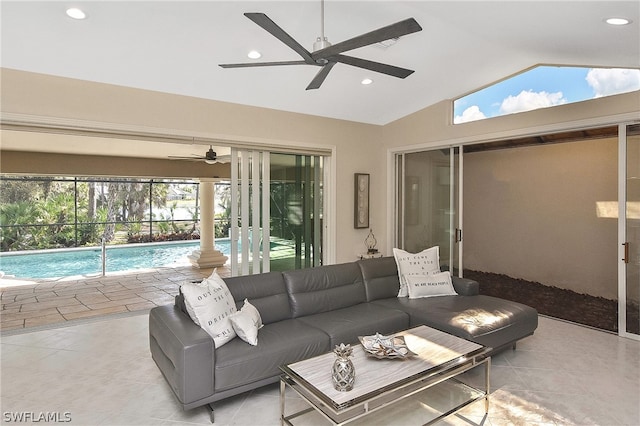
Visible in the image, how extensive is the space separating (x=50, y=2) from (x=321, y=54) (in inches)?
80.9

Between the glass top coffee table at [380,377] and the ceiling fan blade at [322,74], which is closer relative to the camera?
the glass top coffee table at [380,377]

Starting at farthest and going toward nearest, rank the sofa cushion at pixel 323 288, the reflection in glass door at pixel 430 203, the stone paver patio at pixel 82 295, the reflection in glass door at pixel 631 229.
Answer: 1. the reflection in glass door at pixel 430 203
2. the stone paver patio at pixel 82 295
3. the reflection in glass door at pixel 631 229
4. the sofa cushion at pixel 323 288

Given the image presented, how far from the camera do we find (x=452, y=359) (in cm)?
246

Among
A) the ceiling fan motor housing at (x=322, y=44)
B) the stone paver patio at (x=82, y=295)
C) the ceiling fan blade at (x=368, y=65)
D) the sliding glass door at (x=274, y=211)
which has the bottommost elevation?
the stone paver patio at (x=82, y=295)

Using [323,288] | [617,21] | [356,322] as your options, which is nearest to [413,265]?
[323,288]

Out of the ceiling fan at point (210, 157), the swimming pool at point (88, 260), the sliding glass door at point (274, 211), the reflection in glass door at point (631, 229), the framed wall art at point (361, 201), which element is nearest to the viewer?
the reflection in glass door at point (631, 229)

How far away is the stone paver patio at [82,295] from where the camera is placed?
477 centimetres

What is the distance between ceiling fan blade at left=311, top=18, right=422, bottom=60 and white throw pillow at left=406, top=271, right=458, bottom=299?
98.5 inches

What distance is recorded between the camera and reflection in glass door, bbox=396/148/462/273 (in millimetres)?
5500

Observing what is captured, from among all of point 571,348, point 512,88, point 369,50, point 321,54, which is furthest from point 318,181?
point 571,348

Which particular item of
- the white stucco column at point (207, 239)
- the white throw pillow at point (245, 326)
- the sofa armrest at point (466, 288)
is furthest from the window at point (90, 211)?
the sofa armrest at point (466, 288)

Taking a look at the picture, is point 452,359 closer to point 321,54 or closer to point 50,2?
point 321,54

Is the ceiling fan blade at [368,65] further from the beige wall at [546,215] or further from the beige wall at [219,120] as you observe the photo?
the beige wall at [546,215]

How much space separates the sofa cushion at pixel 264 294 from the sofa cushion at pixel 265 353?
9.5 inches
